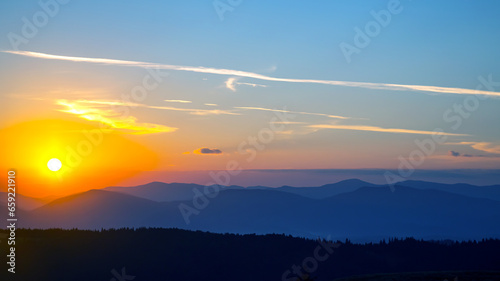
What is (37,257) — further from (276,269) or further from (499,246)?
(499,246)

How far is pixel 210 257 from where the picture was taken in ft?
492

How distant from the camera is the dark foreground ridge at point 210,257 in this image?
141375mm

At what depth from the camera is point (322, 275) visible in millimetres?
145875

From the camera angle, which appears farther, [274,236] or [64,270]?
[274,236]

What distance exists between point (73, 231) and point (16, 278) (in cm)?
3032

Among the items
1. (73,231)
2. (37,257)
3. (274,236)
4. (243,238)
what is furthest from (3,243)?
(274,236)
